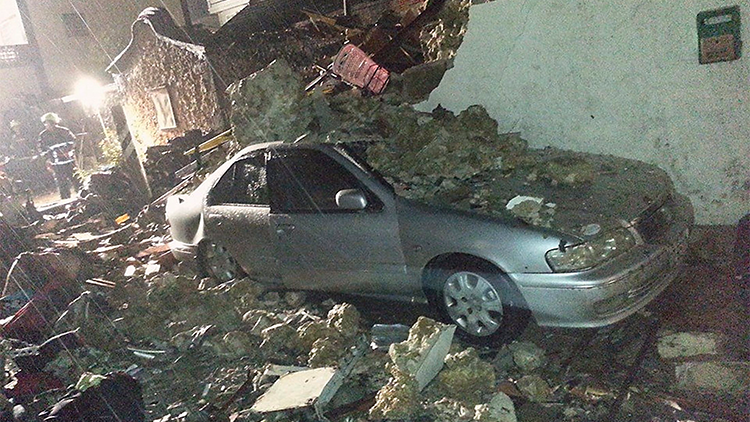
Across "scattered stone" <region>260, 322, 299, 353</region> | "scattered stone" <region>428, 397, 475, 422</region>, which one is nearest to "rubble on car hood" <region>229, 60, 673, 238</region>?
"scattered stone" <region>428, 397, 475, 422</region>

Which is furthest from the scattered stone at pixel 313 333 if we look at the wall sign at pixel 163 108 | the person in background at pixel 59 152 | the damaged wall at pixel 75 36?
the damaged wall at pixel 75 36

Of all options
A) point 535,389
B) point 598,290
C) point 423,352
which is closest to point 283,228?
point 423,352

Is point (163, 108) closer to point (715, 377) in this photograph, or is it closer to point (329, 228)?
point (329, 228)

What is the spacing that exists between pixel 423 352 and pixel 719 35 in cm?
401

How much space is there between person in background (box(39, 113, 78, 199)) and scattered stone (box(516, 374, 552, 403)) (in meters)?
13.4

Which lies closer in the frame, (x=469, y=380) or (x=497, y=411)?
(x=497, y=411)

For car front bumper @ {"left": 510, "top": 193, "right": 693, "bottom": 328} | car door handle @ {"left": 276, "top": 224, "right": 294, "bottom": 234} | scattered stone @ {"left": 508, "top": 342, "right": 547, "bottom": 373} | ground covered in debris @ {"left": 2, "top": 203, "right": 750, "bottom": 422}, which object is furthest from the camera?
car door handle @ {"left": 276, "top": 224, "right": 294, "bottom": 234}

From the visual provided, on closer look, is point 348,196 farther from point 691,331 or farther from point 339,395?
point 691,331

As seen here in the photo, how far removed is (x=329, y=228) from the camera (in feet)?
14.8

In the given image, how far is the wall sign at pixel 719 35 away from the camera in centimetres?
488

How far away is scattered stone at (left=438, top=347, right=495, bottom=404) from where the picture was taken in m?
3.32

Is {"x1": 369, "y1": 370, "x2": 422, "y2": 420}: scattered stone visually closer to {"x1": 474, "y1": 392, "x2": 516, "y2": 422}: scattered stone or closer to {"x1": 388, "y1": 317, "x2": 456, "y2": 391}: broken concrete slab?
{"x1": 388, "y1": 317, "x2": 456, "y2": 391}: broken concrete slab

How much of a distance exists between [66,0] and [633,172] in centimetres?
2740

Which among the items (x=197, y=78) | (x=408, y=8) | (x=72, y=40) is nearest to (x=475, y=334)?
(x=408, y=8)
